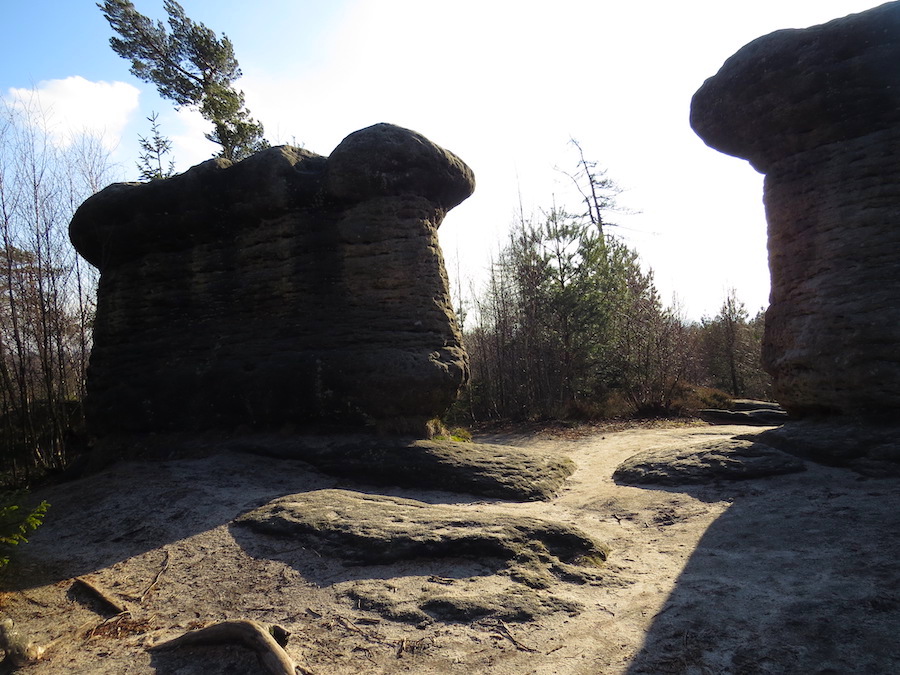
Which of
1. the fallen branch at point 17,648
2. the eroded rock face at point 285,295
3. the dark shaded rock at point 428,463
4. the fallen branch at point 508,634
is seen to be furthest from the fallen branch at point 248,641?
the eroded rock face at point 285,295

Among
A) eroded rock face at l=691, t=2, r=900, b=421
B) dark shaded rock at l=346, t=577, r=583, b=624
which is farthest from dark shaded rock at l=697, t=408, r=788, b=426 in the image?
dark shaded rock at l=346, t=577, r=583, b=624

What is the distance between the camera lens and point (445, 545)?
4035mm

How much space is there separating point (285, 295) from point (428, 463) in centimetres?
327

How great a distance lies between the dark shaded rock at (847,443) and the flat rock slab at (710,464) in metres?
0.26

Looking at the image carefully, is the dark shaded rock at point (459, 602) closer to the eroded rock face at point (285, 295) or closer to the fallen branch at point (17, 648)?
the fallen branch at point (17, 648)

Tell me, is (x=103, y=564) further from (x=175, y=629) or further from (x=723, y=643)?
(x=723, y=643)

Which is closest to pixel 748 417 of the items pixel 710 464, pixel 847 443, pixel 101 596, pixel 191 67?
pixel 847 443

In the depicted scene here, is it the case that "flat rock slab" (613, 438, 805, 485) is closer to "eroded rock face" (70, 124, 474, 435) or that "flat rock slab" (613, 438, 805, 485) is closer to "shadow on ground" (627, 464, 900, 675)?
"shadow on ground" (627, 464, 900, 675)

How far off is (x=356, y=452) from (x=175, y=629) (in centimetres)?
334

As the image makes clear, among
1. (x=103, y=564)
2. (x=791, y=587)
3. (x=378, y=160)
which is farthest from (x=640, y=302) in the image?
(x=103, y=564)

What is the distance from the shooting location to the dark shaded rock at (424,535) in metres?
3.98

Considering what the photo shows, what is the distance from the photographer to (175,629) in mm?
3184

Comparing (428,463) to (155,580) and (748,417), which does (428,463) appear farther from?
(748,417)

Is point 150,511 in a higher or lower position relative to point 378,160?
lower
